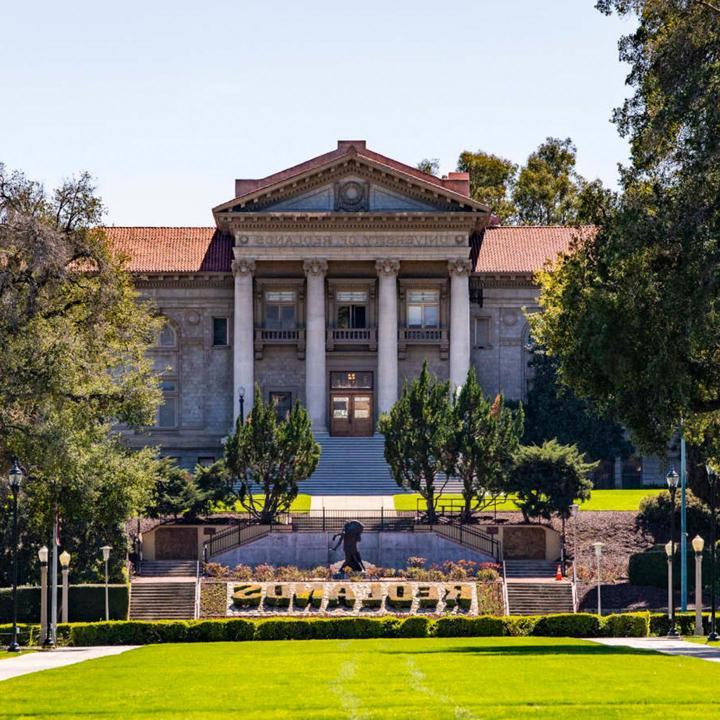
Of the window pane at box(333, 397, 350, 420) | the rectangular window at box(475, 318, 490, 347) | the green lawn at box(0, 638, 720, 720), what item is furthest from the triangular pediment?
the green lawn at box(0, 638, 720, 720)

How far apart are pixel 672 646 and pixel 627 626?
8131mm

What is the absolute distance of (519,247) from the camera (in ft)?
310

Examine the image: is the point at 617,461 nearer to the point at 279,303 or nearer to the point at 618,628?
the point at 279,303

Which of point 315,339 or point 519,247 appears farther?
point 519,247

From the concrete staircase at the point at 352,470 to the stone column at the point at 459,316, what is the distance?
554cm

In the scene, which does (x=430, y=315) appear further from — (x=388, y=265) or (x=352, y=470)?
(x=352, y=470)

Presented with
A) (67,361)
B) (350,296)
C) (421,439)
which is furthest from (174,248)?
(67,361)

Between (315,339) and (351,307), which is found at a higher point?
(351,307)

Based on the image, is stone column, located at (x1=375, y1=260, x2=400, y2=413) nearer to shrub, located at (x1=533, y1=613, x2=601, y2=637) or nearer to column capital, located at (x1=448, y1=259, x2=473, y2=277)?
→ column capital, located at (x1=448, y1=259, x2=473, y2=277)

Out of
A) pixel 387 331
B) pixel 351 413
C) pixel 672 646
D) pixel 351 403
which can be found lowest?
pixel 672 646

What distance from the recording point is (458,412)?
7312 centimetres

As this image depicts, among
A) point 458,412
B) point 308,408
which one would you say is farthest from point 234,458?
point 308,408

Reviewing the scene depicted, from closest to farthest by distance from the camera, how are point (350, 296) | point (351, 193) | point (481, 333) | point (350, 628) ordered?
1. point (350, 628)
2. point (351, 193)
3. point (350, 296)
4. point (481, 333)

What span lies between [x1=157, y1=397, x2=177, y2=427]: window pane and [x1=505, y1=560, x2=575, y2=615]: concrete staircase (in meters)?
30.7
